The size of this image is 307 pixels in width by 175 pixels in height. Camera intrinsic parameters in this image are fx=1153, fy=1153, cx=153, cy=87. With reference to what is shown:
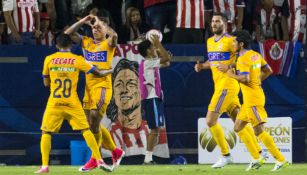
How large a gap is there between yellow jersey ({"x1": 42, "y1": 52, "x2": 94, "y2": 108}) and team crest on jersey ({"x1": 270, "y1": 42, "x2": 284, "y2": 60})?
5.32 m

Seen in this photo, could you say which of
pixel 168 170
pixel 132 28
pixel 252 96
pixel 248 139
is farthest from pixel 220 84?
pixel 132 28

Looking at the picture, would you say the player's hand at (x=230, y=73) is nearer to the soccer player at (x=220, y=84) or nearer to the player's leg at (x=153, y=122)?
the soccer player at (x=220, y=84)

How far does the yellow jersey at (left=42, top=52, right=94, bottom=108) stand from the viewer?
56.8 feet

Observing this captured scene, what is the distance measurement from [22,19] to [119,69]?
200 centimetres

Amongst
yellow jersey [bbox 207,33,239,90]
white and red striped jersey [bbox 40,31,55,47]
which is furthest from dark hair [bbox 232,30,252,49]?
white and red striped jersey [bbox 40,31,55,47]

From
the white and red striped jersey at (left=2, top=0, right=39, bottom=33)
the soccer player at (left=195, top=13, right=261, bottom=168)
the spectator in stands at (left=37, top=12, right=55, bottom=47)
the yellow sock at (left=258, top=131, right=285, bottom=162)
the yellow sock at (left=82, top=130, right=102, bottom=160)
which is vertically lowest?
the yellow sock at (left=258, top=131, right=285, bottom=162)

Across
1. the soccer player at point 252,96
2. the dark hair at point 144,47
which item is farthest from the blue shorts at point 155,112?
the soccer player at point 252,96

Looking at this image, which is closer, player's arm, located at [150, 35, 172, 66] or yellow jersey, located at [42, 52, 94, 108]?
yellow jersey, located at [42, 52, 94, 108]

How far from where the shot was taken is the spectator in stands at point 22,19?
2094 cm

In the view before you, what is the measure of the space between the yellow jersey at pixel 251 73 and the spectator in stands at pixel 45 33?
207 inches

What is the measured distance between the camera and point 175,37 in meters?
22.0

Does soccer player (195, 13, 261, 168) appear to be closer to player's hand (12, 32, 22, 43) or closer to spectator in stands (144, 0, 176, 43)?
spectator in stands (144, 0, 176, 43)

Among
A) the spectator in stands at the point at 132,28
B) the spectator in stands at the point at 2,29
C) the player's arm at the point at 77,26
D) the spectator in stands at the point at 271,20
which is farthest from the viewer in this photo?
the spectator in stands at the point at 271,20

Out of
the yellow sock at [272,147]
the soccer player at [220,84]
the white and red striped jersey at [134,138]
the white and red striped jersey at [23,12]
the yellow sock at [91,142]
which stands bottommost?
the white and red striped jersey at [134,138]
